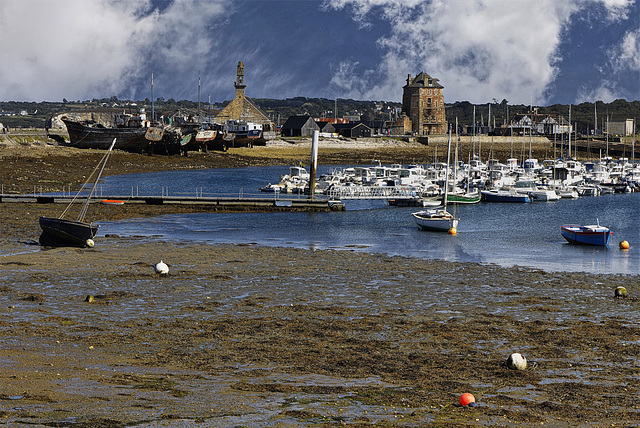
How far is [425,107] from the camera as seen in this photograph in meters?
180

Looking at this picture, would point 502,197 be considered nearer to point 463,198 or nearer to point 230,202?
point 463,198

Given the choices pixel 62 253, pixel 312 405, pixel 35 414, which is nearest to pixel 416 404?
pixel 312 405

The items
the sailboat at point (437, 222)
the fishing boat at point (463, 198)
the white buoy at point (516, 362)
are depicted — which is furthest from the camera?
the fishing boat at point (463, 198)

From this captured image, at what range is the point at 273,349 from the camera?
58.9 ft

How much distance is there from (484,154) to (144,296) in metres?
119

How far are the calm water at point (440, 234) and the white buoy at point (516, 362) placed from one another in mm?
16439

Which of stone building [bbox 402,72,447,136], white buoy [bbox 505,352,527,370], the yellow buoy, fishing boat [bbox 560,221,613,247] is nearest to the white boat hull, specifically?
fishing boat [bbox 560,221,613,247]

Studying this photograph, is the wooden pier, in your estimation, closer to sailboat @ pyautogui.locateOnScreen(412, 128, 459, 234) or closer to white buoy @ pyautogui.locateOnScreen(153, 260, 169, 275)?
sailboat @ pyautogui.locateOnScreen(412, 128, 459, 234)

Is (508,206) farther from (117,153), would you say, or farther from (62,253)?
(117,153)

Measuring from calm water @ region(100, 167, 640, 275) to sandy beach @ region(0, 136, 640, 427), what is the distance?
429cm

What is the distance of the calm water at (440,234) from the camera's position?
36.0 metres

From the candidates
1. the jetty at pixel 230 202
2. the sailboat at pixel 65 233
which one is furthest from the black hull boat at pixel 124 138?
the sailboat at pixel 65 233

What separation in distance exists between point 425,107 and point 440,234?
139m

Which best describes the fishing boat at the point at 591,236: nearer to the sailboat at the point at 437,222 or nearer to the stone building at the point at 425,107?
the sailboat at the point at 437,222
